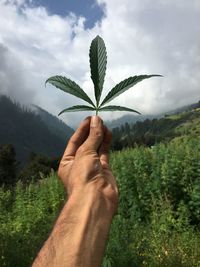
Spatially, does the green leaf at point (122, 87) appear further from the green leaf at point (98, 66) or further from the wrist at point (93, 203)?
the wrist at point (93, 203)

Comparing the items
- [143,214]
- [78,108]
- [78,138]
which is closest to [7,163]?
[143,214]

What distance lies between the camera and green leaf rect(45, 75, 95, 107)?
1.09 m

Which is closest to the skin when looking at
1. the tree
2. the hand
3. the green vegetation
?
the hand

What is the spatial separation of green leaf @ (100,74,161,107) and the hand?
9 centimetres

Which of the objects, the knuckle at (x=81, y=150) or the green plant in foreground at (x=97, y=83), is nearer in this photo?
the green plant in foreground at (x=97, y=83)

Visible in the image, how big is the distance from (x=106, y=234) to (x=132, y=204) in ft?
33.6

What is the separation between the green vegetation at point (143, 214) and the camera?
7094 mm

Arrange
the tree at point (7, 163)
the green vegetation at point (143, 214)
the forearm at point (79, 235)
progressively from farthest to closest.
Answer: the tree at point (7, 163) < the green vegetation at point (143, 214) < the forearm at point (79, 235)

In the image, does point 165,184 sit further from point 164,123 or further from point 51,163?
point 164,123

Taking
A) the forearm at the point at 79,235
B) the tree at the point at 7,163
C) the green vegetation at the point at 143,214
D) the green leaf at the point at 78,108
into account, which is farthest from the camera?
the tree at the point at 7,163

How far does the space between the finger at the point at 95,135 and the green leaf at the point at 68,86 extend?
85 millimetres

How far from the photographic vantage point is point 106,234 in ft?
3.46

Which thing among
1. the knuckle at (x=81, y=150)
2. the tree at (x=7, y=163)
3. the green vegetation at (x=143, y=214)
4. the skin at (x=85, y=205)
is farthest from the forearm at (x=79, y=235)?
the tree at (x=7, y=163)

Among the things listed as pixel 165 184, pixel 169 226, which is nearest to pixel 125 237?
pixel 169 226
